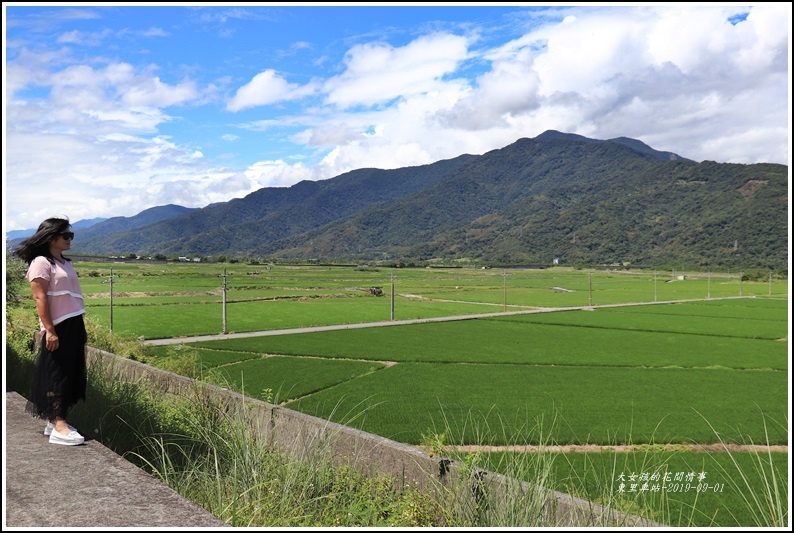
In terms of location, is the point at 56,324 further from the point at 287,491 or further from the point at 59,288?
the point at 287,491

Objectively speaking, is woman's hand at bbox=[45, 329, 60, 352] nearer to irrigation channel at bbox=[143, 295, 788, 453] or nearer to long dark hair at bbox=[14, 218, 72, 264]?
long dark hair at bbox=[14, 218, 72, 264]

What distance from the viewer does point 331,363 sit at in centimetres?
1880

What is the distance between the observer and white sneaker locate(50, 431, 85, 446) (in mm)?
4707

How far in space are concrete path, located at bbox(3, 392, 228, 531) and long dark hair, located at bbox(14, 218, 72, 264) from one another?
1.45 m

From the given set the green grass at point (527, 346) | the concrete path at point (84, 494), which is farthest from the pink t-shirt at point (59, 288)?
the green grass at point (527, 346)

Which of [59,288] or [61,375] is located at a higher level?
[59,288]

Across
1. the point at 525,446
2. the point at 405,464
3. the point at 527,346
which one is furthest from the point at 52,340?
the point at 527,346

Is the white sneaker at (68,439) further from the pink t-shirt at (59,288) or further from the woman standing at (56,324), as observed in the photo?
the pink t-shirt at (59,288)

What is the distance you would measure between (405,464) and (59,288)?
304 centimetres

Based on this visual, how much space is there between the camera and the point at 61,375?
491cm

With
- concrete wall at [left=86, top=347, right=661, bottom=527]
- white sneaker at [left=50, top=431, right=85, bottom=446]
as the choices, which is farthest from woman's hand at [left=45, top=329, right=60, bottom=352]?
concrete wall at [left=86, top=347, right=661, bottom=527]

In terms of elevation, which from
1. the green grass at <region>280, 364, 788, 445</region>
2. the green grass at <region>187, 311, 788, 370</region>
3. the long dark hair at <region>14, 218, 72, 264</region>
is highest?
the long dark hair at <region>14, 218, 72, 264</region>

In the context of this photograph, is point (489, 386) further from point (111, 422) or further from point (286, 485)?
point (286, 485)

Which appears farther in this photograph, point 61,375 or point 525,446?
point 61,375
